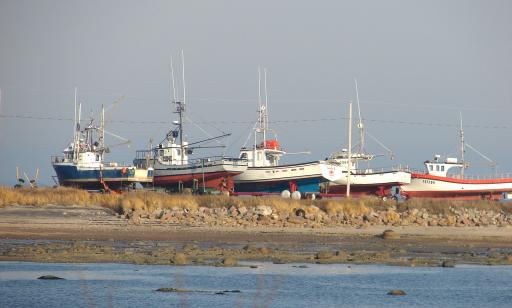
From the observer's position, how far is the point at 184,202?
181 ft

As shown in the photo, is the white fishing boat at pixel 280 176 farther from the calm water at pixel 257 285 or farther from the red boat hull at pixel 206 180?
the calm water at pixel 257 285

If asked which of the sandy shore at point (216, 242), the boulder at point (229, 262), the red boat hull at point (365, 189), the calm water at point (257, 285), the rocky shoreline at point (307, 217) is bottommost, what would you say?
the calm water at point (257, 285)

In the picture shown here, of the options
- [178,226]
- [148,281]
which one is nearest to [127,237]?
[178,226]

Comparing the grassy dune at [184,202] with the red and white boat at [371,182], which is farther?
the red and white boat at [371,182]

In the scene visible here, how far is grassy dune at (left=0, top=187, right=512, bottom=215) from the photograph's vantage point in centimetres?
5441

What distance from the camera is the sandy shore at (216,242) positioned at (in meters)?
35.2

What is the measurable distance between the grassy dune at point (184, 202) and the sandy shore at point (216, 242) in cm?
181

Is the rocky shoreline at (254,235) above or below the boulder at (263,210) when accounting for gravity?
below

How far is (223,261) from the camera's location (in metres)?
33.3

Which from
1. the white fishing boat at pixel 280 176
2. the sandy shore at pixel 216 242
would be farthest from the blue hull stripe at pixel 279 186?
the sandy shore at pixel 216 242

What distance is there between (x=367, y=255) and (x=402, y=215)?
60.9 ft

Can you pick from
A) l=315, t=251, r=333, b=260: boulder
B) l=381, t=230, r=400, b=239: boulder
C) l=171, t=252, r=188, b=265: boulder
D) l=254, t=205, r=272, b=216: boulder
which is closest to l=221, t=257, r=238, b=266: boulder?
l=171, t=252, r=188, b=265: boulder

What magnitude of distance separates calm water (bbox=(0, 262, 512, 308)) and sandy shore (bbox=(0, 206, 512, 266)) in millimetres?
1879

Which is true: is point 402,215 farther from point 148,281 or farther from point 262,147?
point 262,147
